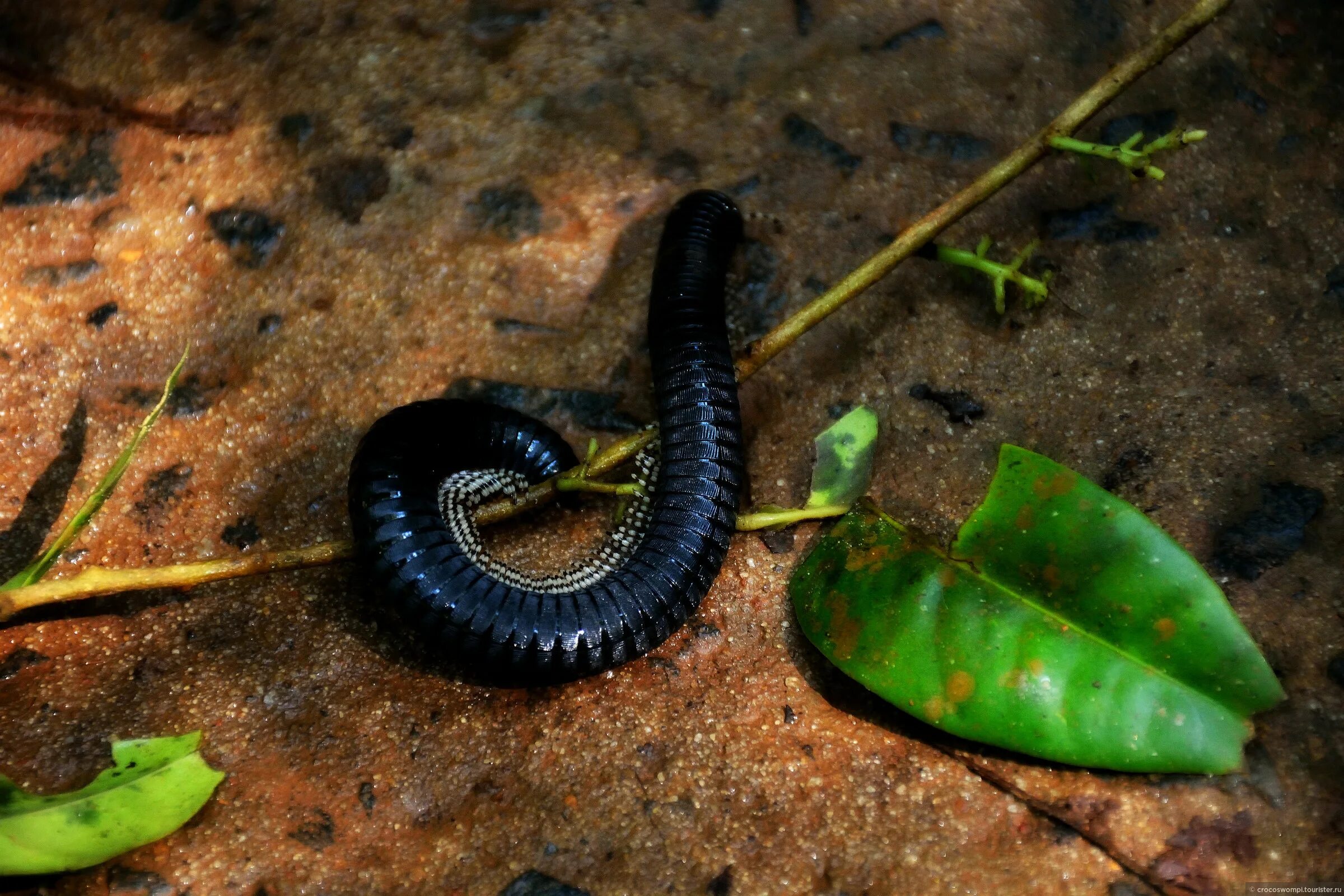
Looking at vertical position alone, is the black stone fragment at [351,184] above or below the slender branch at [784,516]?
above

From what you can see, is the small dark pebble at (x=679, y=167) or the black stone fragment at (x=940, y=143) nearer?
the black stone fragment at (x=940, y=143)

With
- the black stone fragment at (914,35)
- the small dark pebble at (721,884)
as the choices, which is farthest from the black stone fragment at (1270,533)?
the black stone fragment at (914,35)

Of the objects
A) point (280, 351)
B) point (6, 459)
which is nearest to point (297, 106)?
point (280, 351)

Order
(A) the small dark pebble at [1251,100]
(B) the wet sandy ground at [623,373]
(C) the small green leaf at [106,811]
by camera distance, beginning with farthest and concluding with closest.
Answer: (A) the small dark pebble at [1251,100] < (B) the wet sandy ground at [623,373] < (C) the small green leaf at [106,811]

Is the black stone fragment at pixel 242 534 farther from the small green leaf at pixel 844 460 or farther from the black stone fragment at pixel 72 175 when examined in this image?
the small green leaf at pixel 844 460

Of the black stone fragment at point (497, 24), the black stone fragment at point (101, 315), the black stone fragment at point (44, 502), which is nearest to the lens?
the black stone fragment at point (44, 502)

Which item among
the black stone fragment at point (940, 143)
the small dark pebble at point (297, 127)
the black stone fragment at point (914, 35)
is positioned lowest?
the black stone fragment at point (940, 143)

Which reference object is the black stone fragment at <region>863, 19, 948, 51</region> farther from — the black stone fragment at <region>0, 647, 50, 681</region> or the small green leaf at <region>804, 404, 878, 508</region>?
the black stone fragment at <region>0, 647, 50, 681</region>
